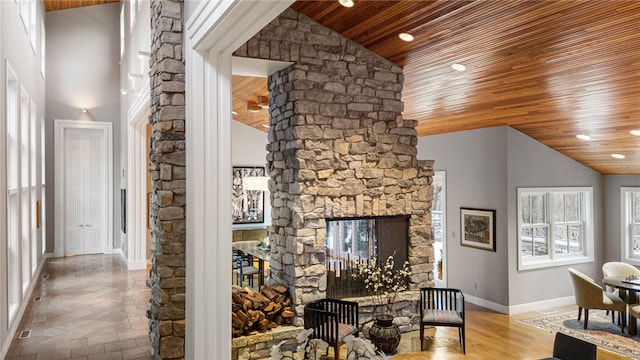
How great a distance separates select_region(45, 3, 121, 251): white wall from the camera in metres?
10.1

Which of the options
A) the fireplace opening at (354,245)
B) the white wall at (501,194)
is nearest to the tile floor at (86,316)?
the fireplace opening at (354,245)

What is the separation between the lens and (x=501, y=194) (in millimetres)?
6871

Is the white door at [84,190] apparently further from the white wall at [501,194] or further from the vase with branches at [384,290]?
the vase with branches at [384,290]

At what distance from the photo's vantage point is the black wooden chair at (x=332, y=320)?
445 centimetres

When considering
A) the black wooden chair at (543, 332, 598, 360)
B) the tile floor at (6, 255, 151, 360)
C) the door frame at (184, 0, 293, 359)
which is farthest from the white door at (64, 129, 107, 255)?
the black wooden chair at (543, 332, 598, 360)

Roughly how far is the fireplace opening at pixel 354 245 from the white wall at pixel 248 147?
5564 mm

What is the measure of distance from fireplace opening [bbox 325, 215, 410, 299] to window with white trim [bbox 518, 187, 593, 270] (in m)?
2.40

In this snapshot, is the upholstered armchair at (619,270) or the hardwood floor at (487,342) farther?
the upholstered armchair at (619,270)

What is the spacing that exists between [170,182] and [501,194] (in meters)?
4.92

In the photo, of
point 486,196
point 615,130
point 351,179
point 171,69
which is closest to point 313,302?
point 351,179

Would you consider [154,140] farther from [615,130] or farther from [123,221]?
[123,221]

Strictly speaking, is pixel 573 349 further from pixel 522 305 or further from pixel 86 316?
pixel 86 316

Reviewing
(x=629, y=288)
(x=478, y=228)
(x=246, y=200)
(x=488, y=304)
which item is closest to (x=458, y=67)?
(x=478, y=228)

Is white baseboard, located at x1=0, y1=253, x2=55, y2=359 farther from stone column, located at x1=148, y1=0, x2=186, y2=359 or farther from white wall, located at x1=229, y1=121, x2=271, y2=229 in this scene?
white wall, located at x1=229, y1=121, x2=271, y2=229
